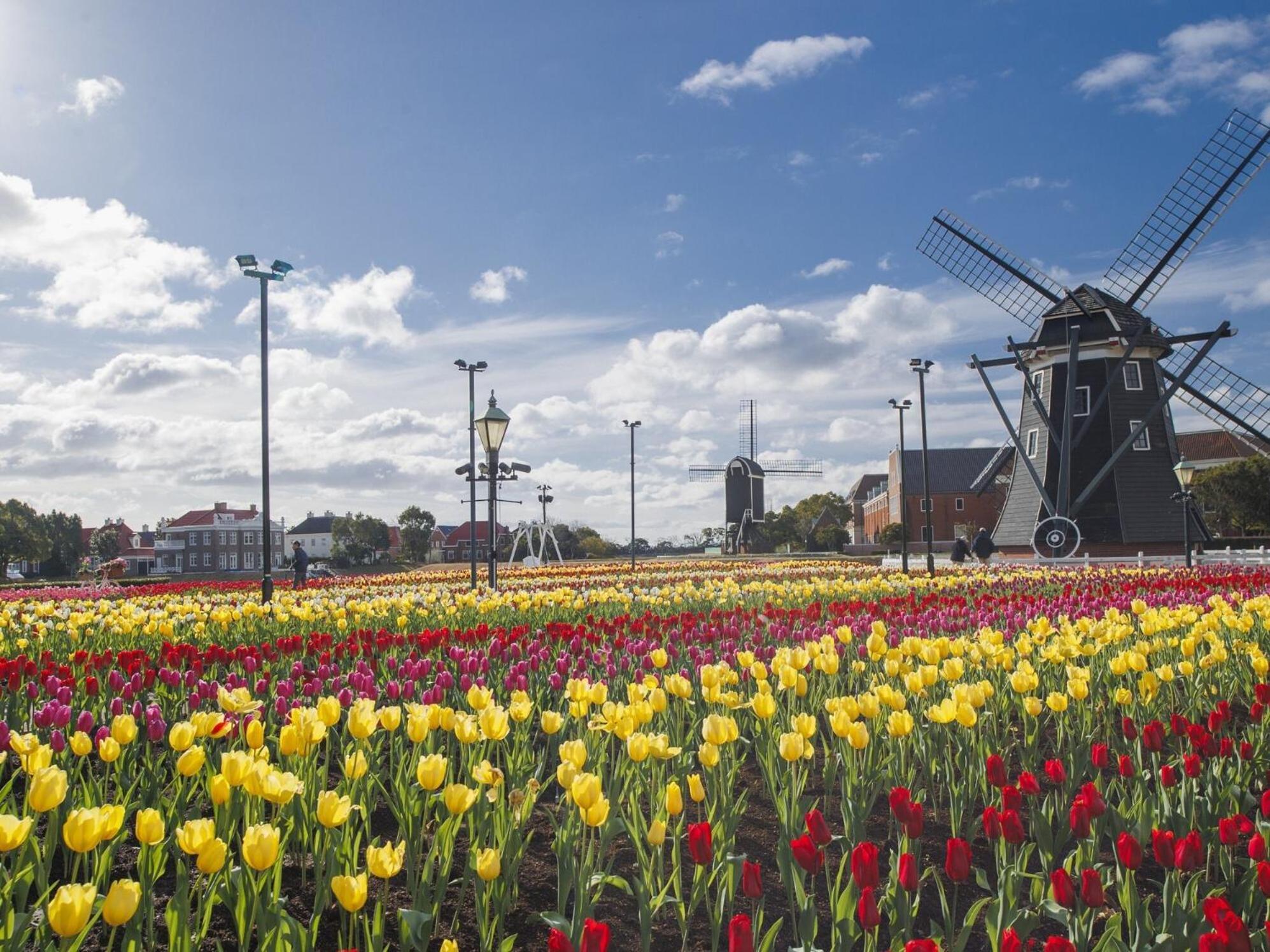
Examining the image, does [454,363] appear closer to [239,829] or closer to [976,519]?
[239,829]

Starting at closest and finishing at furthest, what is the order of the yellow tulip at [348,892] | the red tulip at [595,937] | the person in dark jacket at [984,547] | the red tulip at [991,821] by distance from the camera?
the red tulip at [595,937] → the yellow tulip at [348,892] → the red tulip at [991,821] → the person in dark jacket at [984,547]

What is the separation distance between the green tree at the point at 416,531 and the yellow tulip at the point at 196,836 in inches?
4188

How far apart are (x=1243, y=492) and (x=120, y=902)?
68128 millimetres

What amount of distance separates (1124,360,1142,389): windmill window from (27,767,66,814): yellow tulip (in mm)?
36657

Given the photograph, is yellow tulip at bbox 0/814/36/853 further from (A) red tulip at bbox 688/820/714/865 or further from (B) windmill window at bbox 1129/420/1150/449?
(B) windmill window at bbox 1129/420/1150/449

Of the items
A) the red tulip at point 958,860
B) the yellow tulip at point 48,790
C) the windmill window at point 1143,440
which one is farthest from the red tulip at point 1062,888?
the windmill window at point 1143,440

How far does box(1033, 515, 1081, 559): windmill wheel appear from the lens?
106ft

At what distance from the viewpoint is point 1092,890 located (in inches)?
102

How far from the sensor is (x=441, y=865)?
323 centimetres

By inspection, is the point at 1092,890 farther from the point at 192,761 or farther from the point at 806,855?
the point at 192,761

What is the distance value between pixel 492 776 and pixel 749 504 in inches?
3681

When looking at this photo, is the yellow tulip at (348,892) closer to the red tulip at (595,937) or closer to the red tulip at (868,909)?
the red tulip at (595,937)

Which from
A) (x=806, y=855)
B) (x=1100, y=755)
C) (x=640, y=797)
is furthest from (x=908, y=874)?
(x=640, y=797)

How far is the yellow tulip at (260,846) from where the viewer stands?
260 cm
